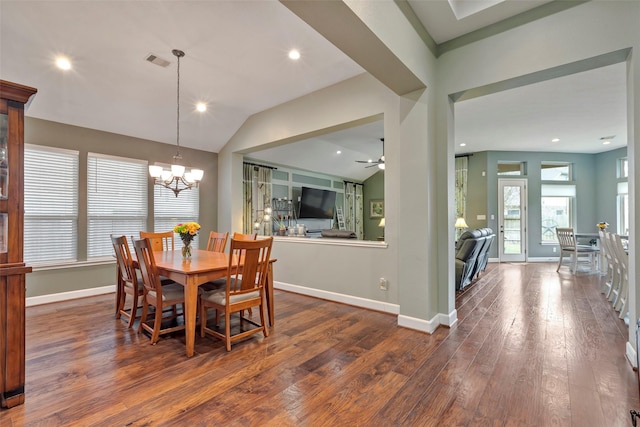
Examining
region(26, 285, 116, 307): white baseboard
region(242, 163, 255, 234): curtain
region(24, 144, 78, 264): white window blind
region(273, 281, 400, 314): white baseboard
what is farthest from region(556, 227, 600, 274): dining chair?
region(24, 144, 78, 264): white window blind

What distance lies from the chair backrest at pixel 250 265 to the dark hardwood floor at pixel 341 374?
0.54 m

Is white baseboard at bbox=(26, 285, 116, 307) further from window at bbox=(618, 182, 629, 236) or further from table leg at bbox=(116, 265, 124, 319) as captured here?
window at bbox=(618, 182, 629, 236)

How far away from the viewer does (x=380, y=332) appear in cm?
317

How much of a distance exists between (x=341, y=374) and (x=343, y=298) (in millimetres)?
1877

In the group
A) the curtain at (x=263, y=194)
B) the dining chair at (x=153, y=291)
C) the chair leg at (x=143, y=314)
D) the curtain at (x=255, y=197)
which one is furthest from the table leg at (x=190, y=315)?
the curtain at (x=263, y=194)

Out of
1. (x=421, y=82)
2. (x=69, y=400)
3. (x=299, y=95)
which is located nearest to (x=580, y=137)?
(x=421, y=82)

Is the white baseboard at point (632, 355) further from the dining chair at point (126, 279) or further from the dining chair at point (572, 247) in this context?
the dining chair at point (572, 247)

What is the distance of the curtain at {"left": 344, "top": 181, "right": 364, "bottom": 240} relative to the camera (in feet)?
32.7

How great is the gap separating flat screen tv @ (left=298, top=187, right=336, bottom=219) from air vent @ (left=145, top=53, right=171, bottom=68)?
4.62 metres

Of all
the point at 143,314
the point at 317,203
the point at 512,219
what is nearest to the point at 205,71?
the point at 143,314

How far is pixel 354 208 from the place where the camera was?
10.3m

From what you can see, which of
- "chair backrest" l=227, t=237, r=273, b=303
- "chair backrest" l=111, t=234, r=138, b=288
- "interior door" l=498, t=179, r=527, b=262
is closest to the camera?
"chair backrest" l=227, t=237, r=273, b=303

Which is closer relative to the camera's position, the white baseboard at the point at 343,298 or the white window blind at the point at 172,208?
the white baseboard at the point at 343,298

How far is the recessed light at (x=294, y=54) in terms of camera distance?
356cm
